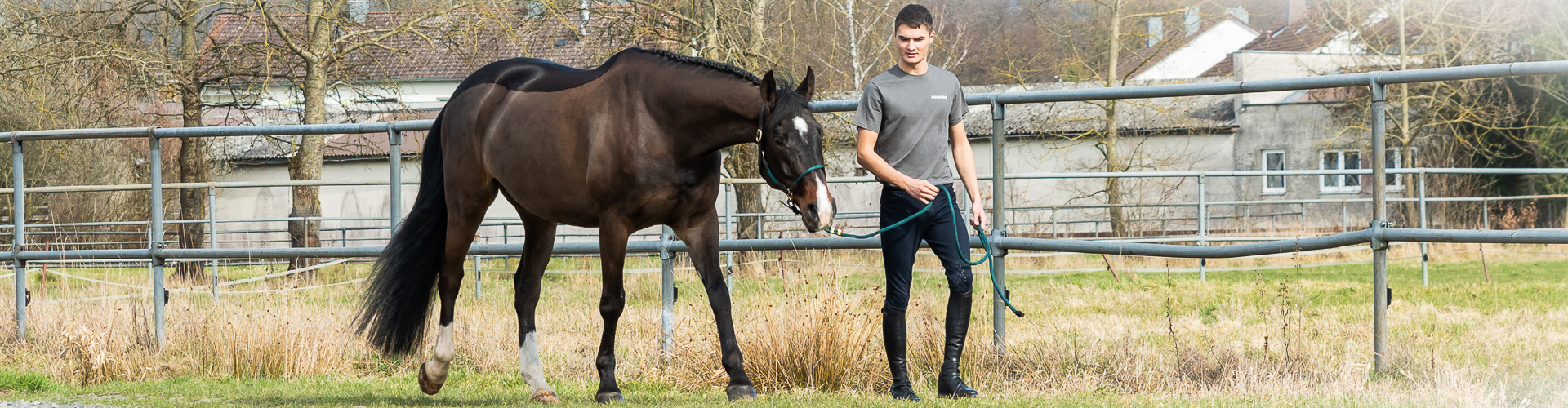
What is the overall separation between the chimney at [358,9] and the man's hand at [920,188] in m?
12.9

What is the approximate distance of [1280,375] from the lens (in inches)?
182

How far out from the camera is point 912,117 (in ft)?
13.4

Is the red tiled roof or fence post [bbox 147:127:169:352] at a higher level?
the red tiled roof

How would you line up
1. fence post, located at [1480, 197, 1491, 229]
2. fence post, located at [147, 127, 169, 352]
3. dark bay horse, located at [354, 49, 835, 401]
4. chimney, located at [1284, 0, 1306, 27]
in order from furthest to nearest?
chimney, located at [1284, 0, 1306, 27] → fence post, located at [1480, 197, 1491, 229] → fence post, located at [147, 127, 169, 352] → dark bay horse, located at [354, 49, 835, 401]

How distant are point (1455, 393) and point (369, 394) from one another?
406 centimetres

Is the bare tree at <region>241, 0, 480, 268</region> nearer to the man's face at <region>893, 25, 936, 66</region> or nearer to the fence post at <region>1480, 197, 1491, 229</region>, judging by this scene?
the man's face at <region>893, 25, 936, 66</region>

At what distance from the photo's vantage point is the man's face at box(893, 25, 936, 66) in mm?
4000

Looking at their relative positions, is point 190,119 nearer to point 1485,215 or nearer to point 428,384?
point 428,384

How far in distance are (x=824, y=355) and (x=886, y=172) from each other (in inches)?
41.3

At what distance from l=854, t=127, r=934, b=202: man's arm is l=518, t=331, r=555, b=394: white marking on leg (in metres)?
1.64

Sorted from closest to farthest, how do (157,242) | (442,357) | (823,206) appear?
(823,206), (442,357), (157,242)

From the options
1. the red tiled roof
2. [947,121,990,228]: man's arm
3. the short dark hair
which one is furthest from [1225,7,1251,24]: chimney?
the short dark hair

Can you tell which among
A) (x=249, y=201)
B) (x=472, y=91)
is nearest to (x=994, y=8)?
(x=249, y=201)

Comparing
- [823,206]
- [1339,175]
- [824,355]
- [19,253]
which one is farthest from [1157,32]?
[823,206]
